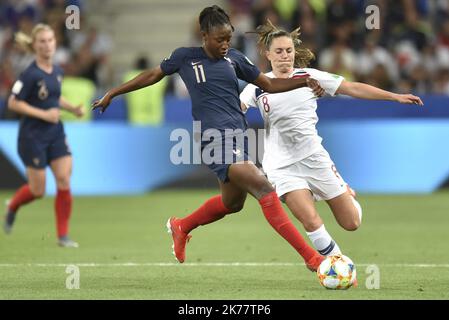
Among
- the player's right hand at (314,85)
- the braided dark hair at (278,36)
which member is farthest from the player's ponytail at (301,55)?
the player's right hand at (314,85)

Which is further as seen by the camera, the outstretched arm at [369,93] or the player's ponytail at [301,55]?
the player's ponytail at [301,55]

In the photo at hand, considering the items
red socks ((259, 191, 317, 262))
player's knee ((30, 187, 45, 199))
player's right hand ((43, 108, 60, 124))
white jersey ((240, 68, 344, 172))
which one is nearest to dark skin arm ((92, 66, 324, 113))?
white jersey ((240, 68, 344, 172))

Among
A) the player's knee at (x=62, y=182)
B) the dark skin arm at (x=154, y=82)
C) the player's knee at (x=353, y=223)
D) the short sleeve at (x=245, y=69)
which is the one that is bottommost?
the player's knee at (x=62, y=182)

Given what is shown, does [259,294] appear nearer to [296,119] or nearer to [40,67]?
[296,119]

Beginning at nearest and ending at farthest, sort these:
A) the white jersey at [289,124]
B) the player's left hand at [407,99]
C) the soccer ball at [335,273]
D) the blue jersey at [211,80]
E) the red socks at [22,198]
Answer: the soccer ball at [335,273]
the player's left hand at [407,99]
the blue jersey at [211,80]
the white jersey at [289,124]
the red socks at [22,198]

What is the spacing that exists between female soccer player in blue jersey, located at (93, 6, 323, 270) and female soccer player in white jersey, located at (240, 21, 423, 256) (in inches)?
12.8

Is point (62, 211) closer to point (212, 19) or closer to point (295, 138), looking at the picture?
point (295, 138)

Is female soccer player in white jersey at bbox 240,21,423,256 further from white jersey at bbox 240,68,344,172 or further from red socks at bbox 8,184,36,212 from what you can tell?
red socks at bbox 8,184,36,212

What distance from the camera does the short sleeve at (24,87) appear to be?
11.5m

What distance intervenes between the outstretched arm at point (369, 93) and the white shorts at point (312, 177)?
0.56m

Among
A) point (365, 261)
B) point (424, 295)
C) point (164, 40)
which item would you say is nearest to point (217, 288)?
point (424, 295)

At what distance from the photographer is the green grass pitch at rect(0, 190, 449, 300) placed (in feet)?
26.7

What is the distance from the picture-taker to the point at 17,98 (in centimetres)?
1154

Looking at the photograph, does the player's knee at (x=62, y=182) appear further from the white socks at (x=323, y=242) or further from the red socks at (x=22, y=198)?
the white socks at (x=323, y=242)
